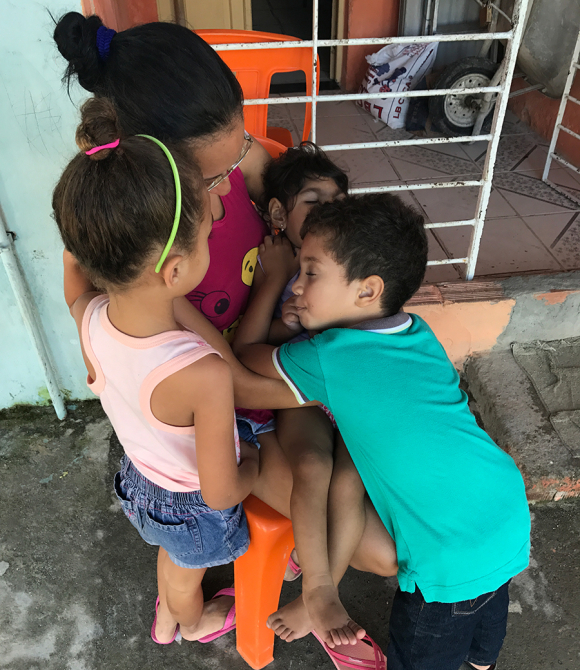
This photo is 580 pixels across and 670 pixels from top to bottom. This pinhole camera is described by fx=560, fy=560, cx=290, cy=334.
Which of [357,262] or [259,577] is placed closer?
[357,262]

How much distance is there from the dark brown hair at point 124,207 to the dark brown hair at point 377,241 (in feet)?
1.15

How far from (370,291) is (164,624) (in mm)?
1065

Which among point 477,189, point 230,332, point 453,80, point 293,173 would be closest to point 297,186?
point 293,173

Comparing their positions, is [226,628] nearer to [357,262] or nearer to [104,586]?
[104,586]

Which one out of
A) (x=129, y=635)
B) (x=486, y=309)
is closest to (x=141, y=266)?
(x=129, y=635)

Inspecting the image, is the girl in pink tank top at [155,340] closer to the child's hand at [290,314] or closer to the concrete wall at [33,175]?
the child's hand at [290,314]

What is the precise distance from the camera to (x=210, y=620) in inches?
60.9

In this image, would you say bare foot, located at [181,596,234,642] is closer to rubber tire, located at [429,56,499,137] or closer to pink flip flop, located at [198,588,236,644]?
pink flip flop, located at [198,588,236,644]

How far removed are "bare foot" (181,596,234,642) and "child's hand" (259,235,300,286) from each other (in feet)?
3.04

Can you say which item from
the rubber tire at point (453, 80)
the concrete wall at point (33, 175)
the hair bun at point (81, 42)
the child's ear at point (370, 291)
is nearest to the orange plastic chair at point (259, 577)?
the child's ear at point (370, 291)

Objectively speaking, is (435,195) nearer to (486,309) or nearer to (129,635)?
(486,309)

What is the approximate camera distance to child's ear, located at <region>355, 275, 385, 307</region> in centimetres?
118

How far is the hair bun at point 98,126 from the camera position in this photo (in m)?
0.98

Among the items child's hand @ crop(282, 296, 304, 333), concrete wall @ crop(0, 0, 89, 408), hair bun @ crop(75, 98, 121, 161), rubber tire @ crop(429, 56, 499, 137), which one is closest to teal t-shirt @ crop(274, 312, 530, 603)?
child's hand @ crop(282, 296, 304, 333)
